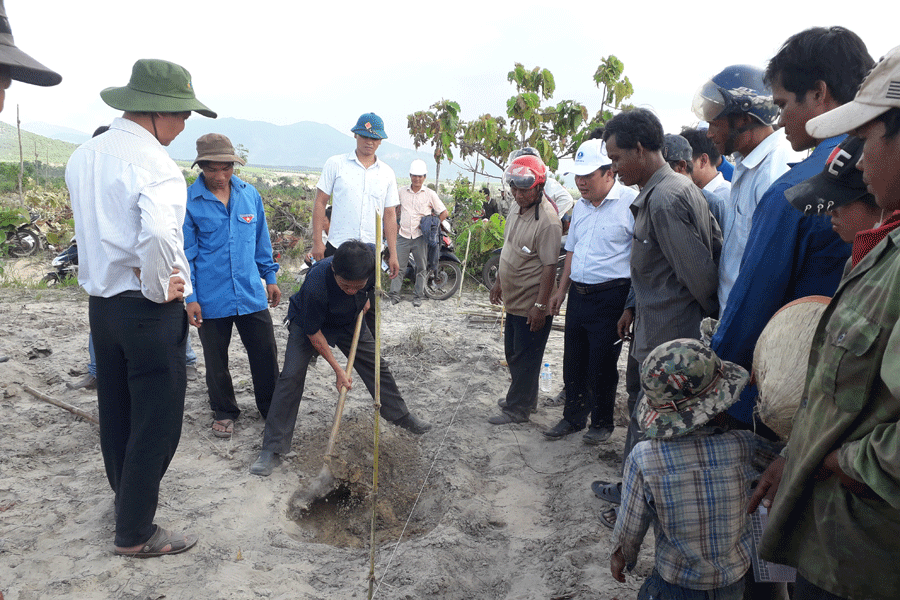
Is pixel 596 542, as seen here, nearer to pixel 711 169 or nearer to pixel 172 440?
pixel 172 440

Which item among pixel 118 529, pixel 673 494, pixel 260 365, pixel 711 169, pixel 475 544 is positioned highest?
pixel 711 169

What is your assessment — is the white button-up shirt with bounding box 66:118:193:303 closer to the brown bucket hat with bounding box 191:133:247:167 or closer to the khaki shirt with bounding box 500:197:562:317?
the brown bucket hat with bounding box 191:133:247:167

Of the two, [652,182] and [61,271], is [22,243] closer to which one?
[61,271]

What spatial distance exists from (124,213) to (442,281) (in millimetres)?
6346

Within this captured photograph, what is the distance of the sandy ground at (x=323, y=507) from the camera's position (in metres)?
2.44

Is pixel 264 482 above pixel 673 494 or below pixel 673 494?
below

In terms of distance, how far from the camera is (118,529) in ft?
8.22

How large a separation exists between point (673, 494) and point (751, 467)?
11.0 inches

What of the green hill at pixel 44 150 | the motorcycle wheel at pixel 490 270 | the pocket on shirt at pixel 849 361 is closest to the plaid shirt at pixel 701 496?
the pocket on shirt at pixel 849 361

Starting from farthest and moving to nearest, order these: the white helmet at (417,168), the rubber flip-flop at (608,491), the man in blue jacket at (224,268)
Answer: the white helmet at (417,168) → the man in blue jacket at (224,268) → the rubber flip-flop at (608,491)

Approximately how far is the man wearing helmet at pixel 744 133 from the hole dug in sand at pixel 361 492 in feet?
6.80

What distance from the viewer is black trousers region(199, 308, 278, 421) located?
3.71 metres

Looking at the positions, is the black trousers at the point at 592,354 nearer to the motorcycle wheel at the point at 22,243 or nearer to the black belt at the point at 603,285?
the black belt at the point at 603,285

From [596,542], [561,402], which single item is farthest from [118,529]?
[561,402]
